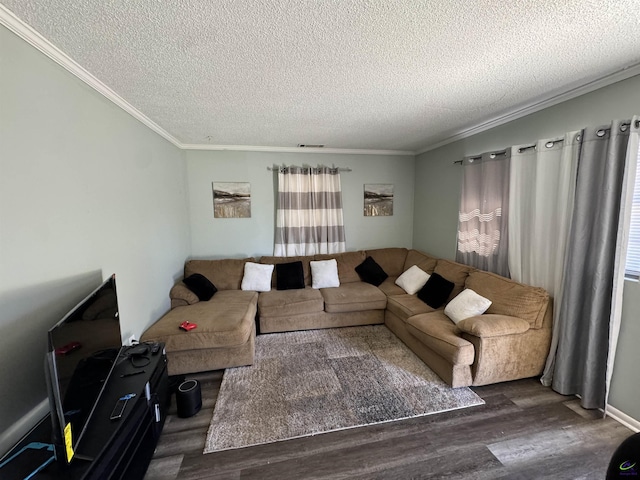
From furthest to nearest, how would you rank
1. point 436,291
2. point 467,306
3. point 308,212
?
point 308,212, point 436,291, point 467,306

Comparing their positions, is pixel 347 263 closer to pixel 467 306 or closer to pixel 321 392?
pixel 467 306

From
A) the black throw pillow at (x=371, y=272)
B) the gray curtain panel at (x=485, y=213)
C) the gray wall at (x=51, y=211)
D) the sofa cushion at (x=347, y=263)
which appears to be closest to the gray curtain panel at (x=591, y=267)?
the gray curtain panel at (x=485, y=213)

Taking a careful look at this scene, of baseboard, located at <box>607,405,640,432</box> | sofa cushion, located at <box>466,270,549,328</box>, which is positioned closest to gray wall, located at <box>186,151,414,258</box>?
sofa cushion, located at <box>466,270,549,328</box>

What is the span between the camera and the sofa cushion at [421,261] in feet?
11.7

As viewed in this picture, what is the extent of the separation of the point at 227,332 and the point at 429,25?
2.59 m

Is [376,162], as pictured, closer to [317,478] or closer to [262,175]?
[262,175]

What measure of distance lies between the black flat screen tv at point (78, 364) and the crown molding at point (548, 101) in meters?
3.47

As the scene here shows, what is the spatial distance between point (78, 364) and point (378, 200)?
4029 millimetres

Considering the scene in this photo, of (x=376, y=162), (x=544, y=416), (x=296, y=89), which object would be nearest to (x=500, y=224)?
(x=544, y=416)

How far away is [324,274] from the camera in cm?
373

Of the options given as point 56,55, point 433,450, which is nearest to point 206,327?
point 433,450

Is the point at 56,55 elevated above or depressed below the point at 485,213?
above

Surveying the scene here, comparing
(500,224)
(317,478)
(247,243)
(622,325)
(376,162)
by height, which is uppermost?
(376,162)

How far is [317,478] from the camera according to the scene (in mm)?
1519
